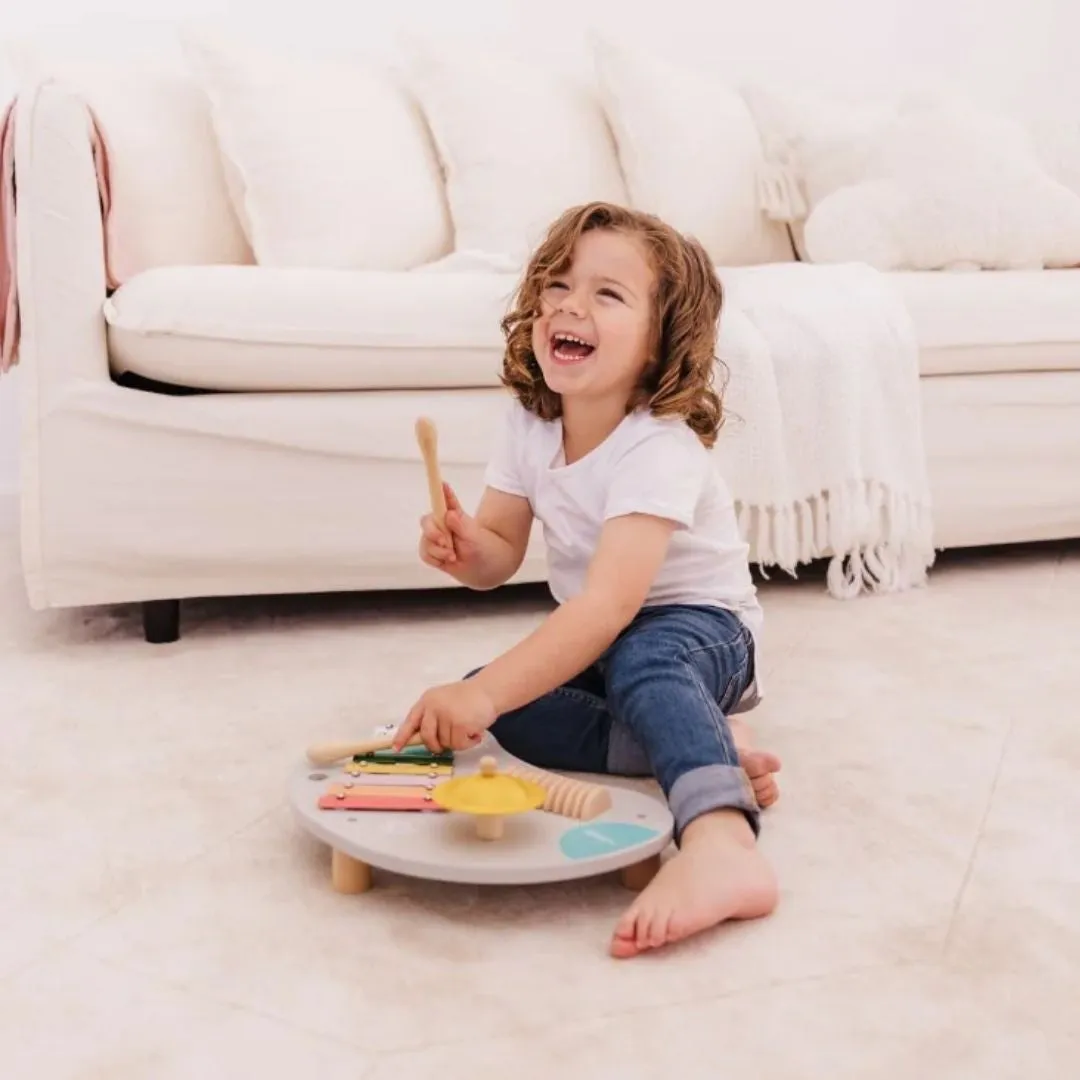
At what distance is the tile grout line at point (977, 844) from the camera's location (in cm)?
86

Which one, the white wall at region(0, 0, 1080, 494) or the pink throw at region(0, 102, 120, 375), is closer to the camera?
the pink throw at region(0, 102, 120, 375)

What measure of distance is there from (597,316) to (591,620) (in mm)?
250

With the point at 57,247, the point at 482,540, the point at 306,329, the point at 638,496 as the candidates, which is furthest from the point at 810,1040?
the point at 57,247

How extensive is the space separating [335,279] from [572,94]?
2.76 feet

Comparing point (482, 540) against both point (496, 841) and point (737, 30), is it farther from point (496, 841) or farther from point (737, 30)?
point (737, 30)

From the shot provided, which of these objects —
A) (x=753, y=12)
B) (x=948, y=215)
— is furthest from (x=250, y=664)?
(x=753, y=12)

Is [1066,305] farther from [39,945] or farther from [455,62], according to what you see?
[39,945]

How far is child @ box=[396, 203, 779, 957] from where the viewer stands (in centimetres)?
97

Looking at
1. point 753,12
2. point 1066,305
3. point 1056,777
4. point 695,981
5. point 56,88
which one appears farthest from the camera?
point 753,12

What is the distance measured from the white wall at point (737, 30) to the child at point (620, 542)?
1.17m

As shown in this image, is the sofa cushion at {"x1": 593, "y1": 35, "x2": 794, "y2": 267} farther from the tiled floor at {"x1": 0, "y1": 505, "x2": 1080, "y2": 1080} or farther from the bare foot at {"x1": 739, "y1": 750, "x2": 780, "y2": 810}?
the bare foot at {"x1": 739, "y1": 750, "x2": 780, "y2": 810}

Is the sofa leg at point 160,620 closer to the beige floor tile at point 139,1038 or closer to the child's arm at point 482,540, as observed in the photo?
the child's arm at point 482,540

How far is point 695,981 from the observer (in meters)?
0.80

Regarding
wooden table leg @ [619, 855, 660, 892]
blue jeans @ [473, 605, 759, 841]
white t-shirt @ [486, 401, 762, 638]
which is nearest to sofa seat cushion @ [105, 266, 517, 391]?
white t-shirt @ [486, 401, 762, 638]
